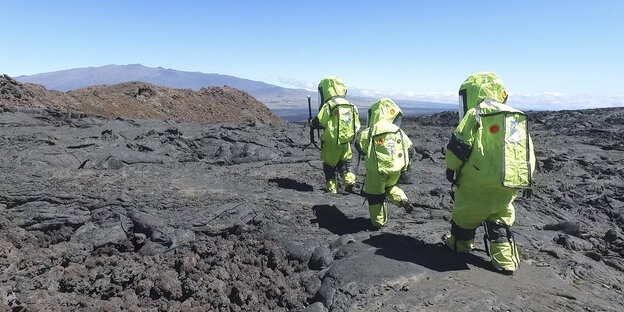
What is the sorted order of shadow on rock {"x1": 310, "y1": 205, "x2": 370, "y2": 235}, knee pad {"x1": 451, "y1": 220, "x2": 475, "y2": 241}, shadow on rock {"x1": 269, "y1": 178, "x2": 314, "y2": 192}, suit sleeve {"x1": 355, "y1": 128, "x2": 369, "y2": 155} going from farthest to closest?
shadow on rock {"x1": 269, "y1": 178, "x2": 314, "y2": 192} → shadow on rock {"x1": 310, "y1": 205, "x2": 370, "y2": 235} → suit sleeve {"x1": 355, "y1": 128, "x2": 369, "y2": 155} → knee pad {"x1": 451, "y1": 220, "x2": 475, "y2": 241}

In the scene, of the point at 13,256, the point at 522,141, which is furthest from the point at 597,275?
the point at 13,256

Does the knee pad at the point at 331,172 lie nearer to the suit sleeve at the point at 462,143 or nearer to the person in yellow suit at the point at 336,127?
the person in yellow suit at the point at 336,127

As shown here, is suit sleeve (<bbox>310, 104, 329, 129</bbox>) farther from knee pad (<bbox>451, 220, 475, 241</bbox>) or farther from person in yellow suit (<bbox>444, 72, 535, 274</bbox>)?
knee pad (<bbox>451, 220, 475, 241</bbox>)

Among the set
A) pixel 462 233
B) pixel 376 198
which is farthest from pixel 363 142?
pixel 462 233

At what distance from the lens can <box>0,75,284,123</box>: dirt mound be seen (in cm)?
1958

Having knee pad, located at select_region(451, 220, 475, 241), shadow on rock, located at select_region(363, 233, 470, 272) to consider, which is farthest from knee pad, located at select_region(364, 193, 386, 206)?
knee pad, located at select_region(451, 220, 475, 241)

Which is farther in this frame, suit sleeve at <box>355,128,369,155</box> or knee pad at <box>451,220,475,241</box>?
suit sleeve at <box>355,128,369,155</box>

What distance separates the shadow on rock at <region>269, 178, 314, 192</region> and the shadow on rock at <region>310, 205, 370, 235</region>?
1.45m

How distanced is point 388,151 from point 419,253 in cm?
138

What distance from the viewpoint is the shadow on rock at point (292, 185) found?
310 inches

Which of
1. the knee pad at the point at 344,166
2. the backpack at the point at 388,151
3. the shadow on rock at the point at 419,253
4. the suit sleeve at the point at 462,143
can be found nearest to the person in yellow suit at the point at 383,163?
the backpack at the point at 388,151

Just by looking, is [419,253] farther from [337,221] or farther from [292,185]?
[292,185]

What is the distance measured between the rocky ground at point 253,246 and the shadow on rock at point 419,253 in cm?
2

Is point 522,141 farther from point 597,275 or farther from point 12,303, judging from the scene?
point 12,303
